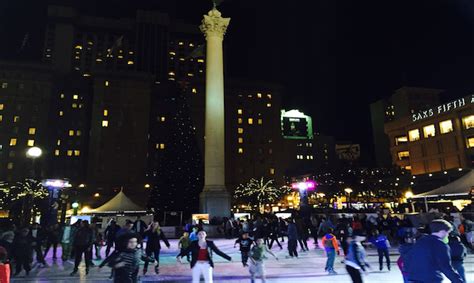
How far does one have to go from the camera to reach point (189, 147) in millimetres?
36344

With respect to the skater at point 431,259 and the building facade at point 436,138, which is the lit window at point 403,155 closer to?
the building facade at point 436,138

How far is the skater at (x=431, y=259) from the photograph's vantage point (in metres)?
5.00

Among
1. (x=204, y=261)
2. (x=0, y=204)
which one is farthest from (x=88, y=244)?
(x=0, y=204)

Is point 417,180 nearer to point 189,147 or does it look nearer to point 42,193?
point 189,147

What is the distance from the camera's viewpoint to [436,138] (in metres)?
71.8

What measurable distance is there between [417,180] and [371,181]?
655 inches

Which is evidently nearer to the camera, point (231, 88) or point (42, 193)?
point (42, 193)

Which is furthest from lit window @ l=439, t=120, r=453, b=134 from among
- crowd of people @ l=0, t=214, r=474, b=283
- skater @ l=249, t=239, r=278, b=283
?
skater @ l=249, t=239, r=278, b=283

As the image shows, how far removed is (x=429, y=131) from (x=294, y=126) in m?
80.6

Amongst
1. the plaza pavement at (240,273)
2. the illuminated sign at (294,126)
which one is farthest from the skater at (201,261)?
the illuminated sign at (294,126)

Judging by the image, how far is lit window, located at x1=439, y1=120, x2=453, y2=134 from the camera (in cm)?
6858

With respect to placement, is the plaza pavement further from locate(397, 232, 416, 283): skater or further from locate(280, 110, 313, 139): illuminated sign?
locate(280, 110, 313, 139): illuminated sign

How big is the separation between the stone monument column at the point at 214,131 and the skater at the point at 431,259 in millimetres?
27751

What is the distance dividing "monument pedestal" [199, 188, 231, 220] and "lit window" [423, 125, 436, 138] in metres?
57.3
